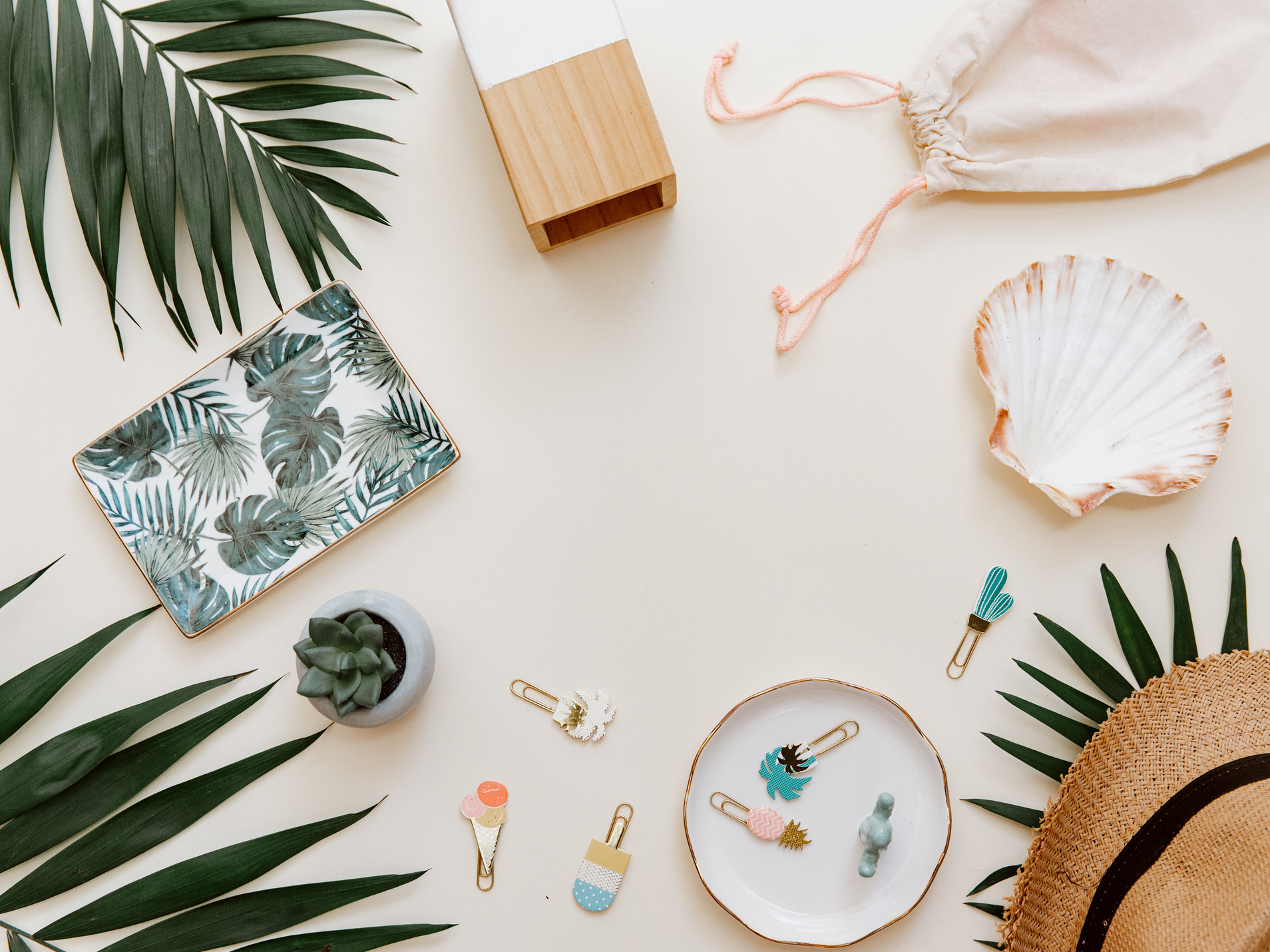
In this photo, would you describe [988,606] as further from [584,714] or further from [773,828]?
[584,714]

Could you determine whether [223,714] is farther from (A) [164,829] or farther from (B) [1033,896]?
(B) [1033,896]

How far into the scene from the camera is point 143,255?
89 cm

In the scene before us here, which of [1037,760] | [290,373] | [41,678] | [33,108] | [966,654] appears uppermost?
[33,108]

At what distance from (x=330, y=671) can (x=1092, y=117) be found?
1.06 m

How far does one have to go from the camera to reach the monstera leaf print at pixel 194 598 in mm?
865

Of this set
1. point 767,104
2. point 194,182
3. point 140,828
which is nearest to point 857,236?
point 767,104

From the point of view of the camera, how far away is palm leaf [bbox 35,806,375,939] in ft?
2.73

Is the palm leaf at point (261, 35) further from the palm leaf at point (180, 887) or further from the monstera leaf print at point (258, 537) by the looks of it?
the palm leaf at point (180, 887)

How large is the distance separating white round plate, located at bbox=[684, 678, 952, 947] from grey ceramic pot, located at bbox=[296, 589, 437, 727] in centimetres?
34

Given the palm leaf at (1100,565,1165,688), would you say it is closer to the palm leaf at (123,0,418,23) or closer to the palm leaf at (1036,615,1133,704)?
the palm leaf at (1036,615,1133,704)

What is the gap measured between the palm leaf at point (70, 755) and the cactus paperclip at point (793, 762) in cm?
65

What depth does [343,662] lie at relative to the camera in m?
0.74

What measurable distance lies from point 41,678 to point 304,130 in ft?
2.34

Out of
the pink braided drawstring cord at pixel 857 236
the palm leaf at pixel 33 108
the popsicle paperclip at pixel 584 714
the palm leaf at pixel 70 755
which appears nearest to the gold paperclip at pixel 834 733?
the popsicle paperclip at pixel 584 714
